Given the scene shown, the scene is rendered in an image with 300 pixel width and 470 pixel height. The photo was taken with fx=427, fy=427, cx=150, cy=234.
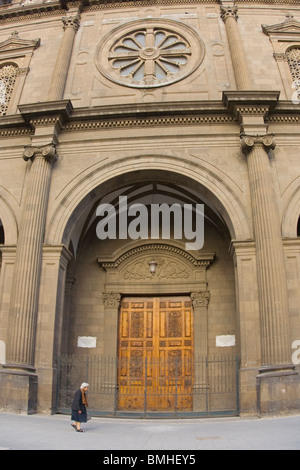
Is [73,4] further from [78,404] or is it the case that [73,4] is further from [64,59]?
[78,404]

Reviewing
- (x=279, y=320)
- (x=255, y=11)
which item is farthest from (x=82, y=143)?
(x=255, y=11)

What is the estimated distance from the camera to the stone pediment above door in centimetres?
1540

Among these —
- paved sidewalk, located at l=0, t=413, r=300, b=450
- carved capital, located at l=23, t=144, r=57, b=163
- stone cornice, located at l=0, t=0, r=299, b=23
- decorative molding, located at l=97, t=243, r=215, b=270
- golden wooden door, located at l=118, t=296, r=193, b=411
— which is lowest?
paved sidewalk, located at l=0, t=413, r=300, b=450

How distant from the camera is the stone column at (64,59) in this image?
1499cm

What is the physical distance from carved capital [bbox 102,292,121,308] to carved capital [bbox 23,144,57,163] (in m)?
5.14

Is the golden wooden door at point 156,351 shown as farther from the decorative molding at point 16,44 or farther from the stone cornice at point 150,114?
the decorative molding at point 16,44

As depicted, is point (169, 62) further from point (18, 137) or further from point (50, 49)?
point (18, 137)

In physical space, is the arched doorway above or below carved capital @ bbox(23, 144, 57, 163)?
below

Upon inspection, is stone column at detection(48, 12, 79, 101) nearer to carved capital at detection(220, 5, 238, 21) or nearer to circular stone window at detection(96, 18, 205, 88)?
circular stone window at detection(96, 18, 205, 88)

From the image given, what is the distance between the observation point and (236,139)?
13.5 meters

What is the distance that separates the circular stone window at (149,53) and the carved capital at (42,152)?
418cm

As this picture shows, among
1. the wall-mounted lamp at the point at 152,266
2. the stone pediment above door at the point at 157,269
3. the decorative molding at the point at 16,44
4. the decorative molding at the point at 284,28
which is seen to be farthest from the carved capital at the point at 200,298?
the decorative molding at the point at 16,44

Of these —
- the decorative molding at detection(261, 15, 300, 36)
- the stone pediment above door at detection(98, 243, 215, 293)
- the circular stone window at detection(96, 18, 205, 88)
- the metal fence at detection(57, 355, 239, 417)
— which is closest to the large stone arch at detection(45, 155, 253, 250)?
the stone pediment above door at detection(98, 243, 215, 293)

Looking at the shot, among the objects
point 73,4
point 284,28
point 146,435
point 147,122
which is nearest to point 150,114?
point 147,122
